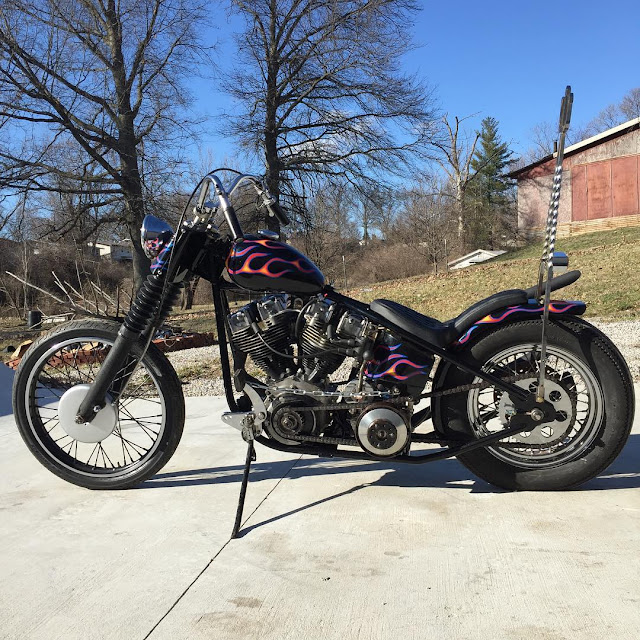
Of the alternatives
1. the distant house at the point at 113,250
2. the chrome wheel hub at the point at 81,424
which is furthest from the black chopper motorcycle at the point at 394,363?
the distant house at the point at 113,250

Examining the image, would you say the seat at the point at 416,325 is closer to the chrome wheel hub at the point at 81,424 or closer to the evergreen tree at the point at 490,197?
the chrome wheel hub at the point at 81,424

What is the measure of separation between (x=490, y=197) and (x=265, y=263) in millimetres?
38824

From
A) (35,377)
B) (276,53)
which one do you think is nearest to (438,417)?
(35,377)

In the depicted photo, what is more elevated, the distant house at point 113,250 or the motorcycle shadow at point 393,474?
the distant house at point 113,250

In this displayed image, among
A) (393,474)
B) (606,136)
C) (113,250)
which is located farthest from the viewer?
(113,250)

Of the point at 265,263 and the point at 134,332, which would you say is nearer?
the point at 265,263

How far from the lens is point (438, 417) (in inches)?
104

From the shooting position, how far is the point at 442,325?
2592mm

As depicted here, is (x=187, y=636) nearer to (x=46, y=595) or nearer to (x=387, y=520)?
(x=46, y=595)

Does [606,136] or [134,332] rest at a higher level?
[606,136]

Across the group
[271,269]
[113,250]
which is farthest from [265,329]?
[113,250]

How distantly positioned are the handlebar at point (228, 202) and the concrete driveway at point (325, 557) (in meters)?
1.22

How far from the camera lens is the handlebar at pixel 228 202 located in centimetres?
249

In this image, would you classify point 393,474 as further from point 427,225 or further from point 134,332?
point 427,225
